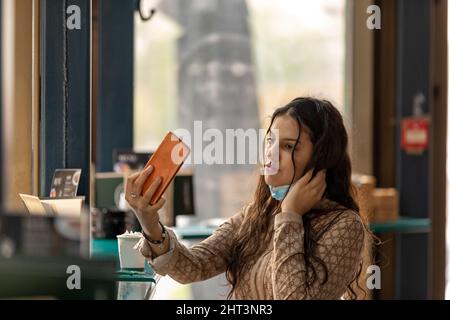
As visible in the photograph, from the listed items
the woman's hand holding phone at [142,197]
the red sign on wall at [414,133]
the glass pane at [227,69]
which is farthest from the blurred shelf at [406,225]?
the woman's hand holding phone at [142,197]

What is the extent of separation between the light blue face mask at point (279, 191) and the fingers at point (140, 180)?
175 mm

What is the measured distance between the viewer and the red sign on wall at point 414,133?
7.73ft

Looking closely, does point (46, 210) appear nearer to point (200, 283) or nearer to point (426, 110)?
point (200, 283)

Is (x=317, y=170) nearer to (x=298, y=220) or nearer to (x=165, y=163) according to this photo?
(x=298, y=220)

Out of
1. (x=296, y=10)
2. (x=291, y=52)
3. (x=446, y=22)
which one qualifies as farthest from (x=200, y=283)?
(x=291, y=52)

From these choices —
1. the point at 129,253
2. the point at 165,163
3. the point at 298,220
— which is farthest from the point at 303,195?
the point at 129,253

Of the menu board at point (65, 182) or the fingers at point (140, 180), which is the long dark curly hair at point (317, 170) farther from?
the menu board at point (65, 182)

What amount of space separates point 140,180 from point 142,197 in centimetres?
2

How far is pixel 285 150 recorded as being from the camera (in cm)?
108

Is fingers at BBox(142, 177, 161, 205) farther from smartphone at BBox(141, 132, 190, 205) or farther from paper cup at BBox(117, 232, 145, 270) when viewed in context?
paper cup at BBox(117, 232, 145, 270)

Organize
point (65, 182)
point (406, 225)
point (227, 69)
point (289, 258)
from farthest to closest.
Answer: point (227, 69), point (406, 225), point (65, 182), point (289, 258)

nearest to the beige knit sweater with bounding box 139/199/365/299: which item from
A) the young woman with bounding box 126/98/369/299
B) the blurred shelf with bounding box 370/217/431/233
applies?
the young woman with bounding box 126/98/369/299

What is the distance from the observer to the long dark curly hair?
107 centimetres
